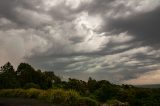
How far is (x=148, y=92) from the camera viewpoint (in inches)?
1448

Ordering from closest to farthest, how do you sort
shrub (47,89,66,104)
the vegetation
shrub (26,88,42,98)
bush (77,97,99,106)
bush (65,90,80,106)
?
the vegetation
bush (77,97,99,106)
bush (65,90,80,106)
shrub (47,89,66,104)
shrub (26,88,42,98)

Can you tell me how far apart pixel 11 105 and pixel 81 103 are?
10.6 meters

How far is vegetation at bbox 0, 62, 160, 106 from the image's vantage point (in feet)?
123

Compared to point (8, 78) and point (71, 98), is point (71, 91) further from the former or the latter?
point (8, 78)

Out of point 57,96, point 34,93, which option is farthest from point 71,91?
point 34,93

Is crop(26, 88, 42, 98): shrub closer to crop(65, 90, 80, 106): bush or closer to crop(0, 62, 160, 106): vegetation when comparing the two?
crop(0, 62, 160, 106): vegetation

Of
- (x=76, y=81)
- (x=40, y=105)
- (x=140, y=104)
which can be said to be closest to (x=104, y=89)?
(x=40, y=105)

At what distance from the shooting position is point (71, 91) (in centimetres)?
4844

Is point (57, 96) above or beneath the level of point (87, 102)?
above

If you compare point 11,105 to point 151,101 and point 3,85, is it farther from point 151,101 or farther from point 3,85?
point 3,85

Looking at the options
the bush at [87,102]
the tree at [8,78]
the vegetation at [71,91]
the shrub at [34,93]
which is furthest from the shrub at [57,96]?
the tree at [8,78]

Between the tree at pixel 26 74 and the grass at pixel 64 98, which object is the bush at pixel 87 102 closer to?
the grass at pixel 64 98

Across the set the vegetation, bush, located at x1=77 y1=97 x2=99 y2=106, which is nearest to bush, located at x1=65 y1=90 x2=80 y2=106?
the vegetation

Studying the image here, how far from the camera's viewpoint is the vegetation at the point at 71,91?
37.6 meters
